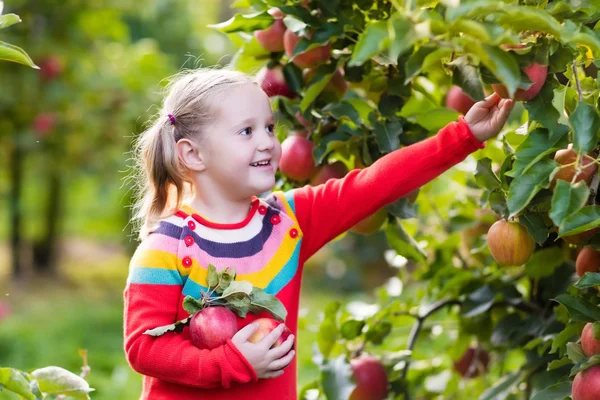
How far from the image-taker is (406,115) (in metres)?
1.63

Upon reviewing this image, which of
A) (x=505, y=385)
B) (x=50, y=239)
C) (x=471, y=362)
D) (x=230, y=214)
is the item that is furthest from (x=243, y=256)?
(x=50, y=239)

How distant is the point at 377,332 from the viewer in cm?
178

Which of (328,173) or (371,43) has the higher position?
(371,43)

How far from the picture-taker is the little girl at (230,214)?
125cm

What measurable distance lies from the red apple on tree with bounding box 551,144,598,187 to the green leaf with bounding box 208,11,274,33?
58cm

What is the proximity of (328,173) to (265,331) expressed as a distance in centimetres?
43

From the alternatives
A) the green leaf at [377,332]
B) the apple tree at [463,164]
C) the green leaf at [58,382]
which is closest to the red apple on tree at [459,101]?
the apple tree at [463,164]

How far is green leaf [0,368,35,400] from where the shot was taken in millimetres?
1225

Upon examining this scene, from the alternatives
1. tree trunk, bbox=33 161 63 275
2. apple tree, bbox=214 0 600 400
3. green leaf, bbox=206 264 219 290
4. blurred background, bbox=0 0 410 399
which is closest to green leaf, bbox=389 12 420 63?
apple tree, bbox=214 0 600 400

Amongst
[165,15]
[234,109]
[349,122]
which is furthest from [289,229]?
[165,15]

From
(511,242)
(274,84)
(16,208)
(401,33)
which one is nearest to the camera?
(401,33)

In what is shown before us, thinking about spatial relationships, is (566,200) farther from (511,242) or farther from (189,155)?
(189,155)

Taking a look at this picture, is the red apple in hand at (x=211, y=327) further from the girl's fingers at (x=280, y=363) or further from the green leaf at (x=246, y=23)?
the green leaf at (x=246, y=23)

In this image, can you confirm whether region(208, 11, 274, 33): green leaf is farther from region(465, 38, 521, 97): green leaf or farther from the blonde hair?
region(465, 38, 521, 97): green leaf
